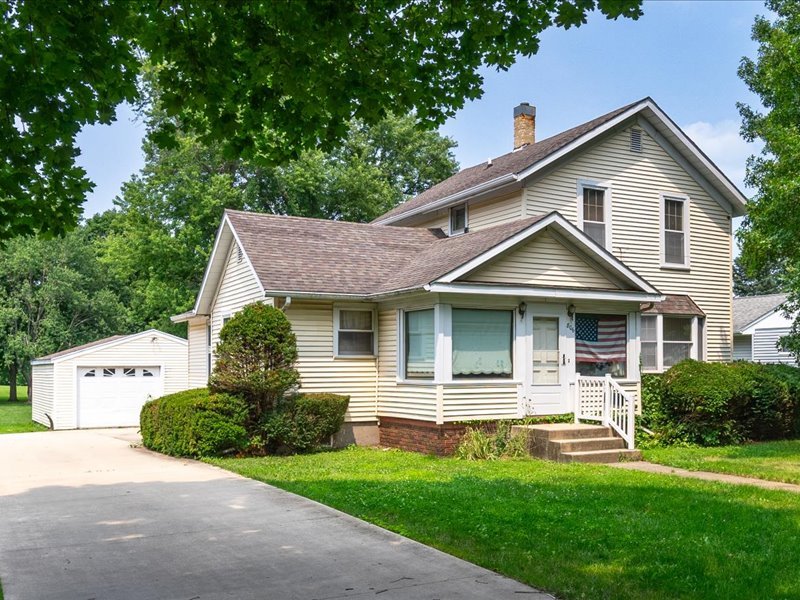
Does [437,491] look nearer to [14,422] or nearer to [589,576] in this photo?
[589,576]

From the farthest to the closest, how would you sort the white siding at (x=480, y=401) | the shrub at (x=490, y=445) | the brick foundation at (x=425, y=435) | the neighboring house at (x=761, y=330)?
the neighboring house at (x=761, y=330)
the white siding at (x=480, y=401)
the brick foundation at (x=425, y=435)
the shrub at (x=490, y=445)

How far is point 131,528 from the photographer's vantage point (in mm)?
8820

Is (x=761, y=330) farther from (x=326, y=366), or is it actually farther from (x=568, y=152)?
(x=326, y=366)

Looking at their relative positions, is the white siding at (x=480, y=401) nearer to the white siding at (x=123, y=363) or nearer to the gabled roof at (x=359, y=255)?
the gabled roof at (x=359, y=255)

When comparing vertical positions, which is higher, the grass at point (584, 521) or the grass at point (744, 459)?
the grass at point (584, 521)

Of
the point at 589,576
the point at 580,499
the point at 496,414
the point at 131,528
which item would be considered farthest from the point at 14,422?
the point at 589,576

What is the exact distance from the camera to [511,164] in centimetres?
1955

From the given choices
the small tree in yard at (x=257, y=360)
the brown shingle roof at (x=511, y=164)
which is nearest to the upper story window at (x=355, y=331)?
the small tree in yard at (x=257, y=360)

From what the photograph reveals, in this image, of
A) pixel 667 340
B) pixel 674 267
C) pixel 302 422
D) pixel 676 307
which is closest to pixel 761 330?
pixel 674 267

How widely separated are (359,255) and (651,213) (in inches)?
300

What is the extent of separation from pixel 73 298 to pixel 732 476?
35.7 metres

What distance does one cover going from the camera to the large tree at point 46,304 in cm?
3916

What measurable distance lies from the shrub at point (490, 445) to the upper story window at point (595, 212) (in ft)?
20.6

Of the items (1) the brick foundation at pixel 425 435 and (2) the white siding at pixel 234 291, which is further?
(2) the white siding at pixel 234 291
